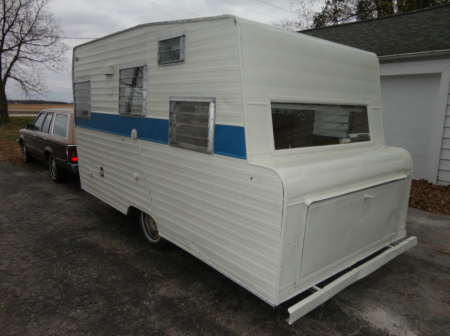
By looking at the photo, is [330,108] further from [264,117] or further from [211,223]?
[211,223]

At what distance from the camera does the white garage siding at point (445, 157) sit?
699 cm

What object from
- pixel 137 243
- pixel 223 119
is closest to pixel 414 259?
pixel 223 119

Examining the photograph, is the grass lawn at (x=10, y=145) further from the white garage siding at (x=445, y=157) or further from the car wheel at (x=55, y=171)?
the white garage siding at (x=445, y=157)

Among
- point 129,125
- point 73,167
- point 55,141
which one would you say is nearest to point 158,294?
point 129,125

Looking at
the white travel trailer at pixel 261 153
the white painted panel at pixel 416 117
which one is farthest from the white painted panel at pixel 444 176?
the white travel trailer at pixel 261 153

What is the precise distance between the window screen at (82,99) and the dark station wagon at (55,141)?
1348mm

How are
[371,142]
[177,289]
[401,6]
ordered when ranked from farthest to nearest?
[401,6]
[371,142]
[177,289]

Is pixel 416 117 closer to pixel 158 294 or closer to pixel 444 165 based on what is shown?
pixel 444 165

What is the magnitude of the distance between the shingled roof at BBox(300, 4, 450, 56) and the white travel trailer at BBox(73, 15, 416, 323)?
14.7 feet

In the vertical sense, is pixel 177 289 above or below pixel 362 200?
below

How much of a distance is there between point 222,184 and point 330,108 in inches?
60.6

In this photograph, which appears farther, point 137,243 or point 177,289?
point 137,243

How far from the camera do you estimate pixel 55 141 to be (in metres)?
7.31

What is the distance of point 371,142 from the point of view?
156 inches
